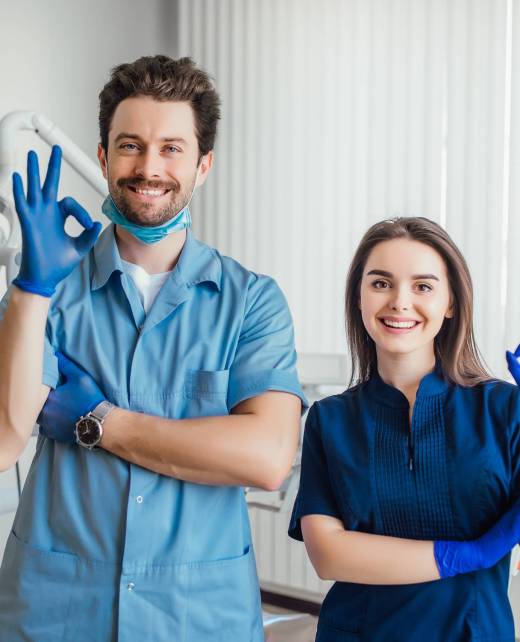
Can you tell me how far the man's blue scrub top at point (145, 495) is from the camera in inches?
46.1

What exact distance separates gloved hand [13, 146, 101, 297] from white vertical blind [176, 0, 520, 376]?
6.51 ft

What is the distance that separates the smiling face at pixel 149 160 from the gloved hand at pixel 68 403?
0.84 ft

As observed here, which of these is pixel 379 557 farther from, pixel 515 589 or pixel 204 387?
pixel 515 589

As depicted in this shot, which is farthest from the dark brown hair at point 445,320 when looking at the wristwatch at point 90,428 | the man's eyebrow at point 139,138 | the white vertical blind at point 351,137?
the white vertical blind at point 351,137

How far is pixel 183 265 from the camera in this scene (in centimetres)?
129

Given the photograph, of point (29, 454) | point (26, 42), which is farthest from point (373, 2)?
point (29, 454)

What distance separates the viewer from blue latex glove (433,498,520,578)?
1.13m

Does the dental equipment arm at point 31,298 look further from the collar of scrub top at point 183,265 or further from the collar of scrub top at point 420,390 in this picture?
the collar of scrub top at point 420,390

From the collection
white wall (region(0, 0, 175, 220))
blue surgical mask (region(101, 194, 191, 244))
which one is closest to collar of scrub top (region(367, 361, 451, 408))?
blue surgical mask (region(101, 194, 191, 244))

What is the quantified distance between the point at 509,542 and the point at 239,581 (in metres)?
0.40

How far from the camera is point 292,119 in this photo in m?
3.29

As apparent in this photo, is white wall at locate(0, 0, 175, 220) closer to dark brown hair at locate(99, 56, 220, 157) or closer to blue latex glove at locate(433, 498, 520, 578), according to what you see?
dark brown hair at locate(99, 56, 220, 157)

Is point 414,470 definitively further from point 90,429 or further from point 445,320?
point 90,429

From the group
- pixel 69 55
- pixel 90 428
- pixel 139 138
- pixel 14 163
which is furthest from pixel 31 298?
pixel 69 55
